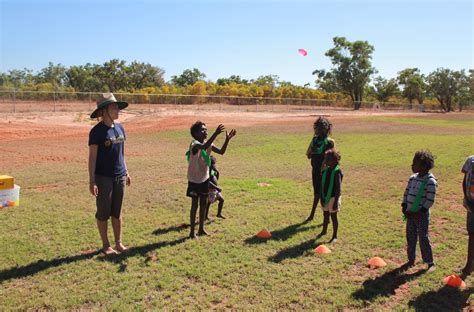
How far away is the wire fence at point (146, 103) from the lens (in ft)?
99.7

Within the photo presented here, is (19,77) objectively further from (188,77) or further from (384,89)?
(384,89)

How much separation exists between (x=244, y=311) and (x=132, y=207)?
14.3 ft

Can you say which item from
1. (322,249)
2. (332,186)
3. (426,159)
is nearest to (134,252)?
(322,249)

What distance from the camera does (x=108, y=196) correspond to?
4938 millimetres

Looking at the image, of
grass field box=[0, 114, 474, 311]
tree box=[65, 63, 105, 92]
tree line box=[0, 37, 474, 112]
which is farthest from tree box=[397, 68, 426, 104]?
grass field box=[0, 114, 474, 311]

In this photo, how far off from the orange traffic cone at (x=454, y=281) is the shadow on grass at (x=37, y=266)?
4207 millimetres

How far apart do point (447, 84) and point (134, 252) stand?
96996 mm

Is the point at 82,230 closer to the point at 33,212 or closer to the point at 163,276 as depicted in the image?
the point at 33,212

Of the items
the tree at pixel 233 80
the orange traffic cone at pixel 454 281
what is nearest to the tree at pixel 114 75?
the tree at pixel 233 80

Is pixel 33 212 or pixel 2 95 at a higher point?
pixel 2 95

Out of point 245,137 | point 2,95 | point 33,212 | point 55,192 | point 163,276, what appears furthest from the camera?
point 2,95

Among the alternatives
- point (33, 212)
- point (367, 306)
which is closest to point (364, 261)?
point (367, 306)

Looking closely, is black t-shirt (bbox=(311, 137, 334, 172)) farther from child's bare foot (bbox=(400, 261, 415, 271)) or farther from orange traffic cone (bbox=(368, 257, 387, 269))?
child's bare foot (bbox=(400, 261, 415, 271))

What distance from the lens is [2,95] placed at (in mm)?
30375
